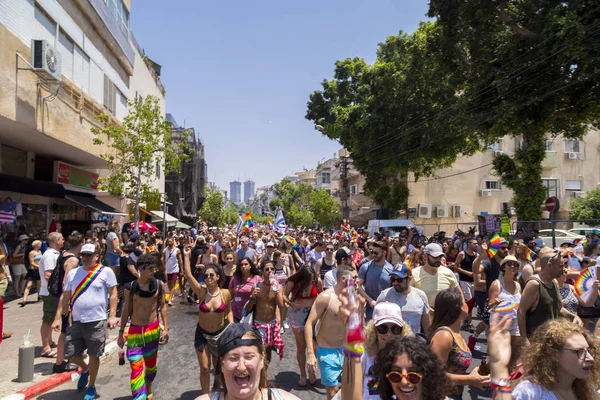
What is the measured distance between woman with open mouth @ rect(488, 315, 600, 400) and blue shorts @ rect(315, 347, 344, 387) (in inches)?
78.0

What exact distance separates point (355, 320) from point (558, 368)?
128cm

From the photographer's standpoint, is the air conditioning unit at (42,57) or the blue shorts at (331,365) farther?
the air conditioning unit at (42,57)

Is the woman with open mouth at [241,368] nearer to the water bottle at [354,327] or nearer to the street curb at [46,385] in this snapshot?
the water bottle at [354,327]

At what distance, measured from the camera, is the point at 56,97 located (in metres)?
11.9

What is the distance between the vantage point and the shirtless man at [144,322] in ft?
16.2

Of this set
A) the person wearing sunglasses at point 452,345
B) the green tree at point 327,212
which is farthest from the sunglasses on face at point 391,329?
the green tree at point 327,212

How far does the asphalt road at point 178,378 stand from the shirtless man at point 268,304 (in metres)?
0.62

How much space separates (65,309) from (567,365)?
561cm

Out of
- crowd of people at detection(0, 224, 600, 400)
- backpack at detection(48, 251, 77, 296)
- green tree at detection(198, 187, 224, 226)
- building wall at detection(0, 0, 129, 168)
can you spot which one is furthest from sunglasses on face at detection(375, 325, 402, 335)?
green tree at detection(198, 187, 224, 226)

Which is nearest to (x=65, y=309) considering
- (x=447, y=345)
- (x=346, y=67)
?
(x=447, y=345)

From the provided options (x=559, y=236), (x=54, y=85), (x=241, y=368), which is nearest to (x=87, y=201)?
(x=54, y=85)

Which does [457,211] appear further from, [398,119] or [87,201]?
[87,201]

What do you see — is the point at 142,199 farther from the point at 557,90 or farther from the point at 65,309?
the point at 557,90

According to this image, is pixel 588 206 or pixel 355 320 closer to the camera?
pixel 355 320
